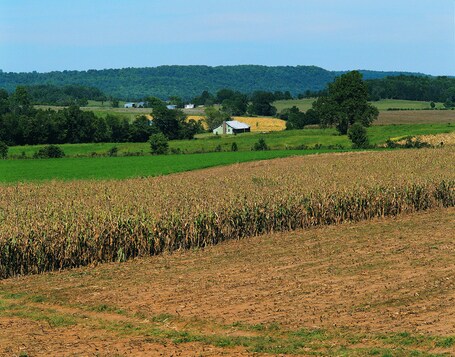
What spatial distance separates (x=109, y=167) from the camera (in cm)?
5712

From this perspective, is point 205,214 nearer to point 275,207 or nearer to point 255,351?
point 275,207

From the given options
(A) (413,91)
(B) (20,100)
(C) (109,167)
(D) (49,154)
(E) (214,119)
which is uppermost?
(A) (413,91)

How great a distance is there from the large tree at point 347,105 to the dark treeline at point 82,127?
79.8 feet

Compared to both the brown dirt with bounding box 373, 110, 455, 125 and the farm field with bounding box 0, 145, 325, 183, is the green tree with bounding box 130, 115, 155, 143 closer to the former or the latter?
the brown dirt with bounding box 373, 110, 455, 125

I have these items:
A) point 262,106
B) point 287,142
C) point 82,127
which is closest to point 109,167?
point 287,142

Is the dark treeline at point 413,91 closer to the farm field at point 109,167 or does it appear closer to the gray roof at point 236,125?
the gray roof at point 236,125

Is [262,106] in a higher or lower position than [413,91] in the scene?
lower

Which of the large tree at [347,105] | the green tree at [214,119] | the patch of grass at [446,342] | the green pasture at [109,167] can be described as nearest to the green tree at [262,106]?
the green tree at [214,119]

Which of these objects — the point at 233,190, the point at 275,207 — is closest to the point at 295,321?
the point at 275,207

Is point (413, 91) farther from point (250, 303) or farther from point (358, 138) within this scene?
point (250, 303)

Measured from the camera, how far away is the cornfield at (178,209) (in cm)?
Result: 2259

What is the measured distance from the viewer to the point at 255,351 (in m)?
13.7

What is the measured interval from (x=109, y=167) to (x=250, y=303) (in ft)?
135

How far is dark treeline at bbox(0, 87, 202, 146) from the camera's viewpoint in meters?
108
